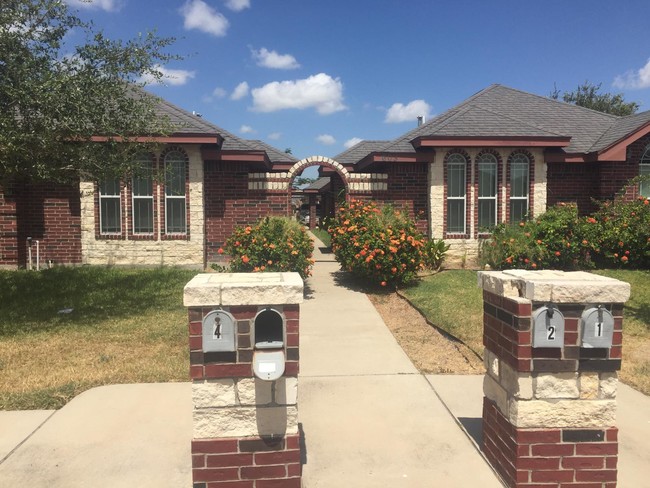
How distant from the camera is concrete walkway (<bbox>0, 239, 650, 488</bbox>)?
3242 millimetres

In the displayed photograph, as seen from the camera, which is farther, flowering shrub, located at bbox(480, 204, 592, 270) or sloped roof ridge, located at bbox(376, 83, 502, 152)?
sloped roof ridge, located at bbox(376, 83, 502, 152)

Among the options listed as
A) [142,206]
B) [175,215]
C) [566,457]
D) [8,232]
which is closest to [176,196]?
[175,215]

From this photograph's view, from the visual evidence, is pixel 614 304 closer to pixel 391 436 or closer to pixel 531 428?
pixel 531 428

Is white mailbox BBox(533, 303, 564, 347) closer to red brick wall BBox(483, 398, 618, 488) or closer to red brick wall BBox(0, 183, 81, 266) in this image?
red brick wall BBox(483, 398, 618, 488)

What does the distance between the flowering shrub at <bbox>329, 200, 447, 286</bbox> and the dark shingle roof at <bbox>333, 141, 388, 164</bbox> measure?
6.56 m

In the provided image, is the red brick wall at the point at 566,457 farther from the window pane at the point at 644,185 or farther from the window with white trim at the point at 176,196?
the window pane at the point at 644,185

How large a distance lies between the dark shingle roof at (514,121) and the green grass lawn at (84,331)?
6539mm

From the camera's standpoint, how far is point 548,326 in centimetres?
280

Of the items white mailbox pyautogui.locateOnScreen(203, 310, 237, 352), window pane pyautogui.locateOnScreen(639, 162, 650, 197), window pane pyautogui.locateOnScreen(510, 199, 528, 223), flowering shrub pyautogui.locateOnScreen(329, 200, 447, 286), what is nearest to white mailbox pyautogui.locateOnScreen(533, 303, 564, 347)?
white mailbox pyautogui.locateOnScreen(203, 310, 237, 352)

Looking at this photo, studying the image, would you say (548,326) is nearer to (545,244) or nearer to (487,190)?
(545,244)

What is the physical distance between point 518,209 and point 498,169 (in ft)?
3.66

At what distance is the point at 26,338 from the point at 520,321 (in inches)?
248

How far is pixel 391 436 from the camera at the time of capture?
3797 millimetres

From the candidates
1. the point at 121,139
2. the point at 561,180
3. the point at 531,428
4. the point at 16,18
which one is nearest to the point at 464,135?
the point at 561,180
